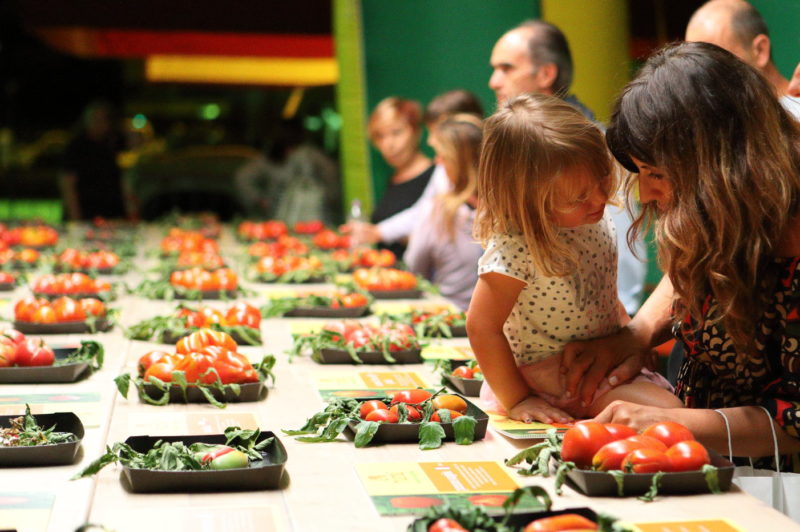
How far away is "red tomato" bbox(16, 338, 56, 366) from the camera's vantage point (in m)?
2.67

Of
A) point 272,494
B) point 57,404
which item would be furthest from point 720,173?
point 57,404

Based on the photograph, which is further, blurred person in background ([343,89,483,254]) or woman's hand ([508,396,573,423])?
blurred person in background ([343,89,483,254])

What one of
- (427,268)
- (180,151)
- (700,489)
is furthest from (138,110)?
(700,489)

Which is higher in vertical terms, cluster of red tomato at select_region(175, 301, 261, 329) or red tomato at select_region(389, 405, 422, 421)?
red tomato at select_region(389, 405, 422, 421)

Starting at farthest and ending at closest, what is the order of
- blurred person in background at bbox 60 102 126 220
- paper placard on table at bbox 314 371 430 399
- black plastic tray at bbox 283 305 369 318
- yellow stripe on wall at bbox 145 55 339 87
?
1. yellow stripe on wall at bbox 145 55 339 87
2. blurred person in background at bbox 60 102 126 220
3. black plastic tray at bbox 283 305 369 318
4. paper placard on table at bbox 314 371 430 399

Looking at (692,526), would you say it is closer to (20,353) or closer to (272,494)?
(272,494)

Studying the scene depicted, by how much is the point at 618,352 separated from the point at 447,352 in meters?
0.83

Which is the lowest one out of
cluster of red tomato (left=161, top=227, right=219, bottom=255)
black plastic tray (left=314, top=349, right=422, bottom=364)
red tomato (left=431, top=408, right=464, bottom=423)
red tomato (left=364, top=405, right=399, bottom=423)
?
cluster of red tomato (left=161, top=227, right=219, bottom=255)

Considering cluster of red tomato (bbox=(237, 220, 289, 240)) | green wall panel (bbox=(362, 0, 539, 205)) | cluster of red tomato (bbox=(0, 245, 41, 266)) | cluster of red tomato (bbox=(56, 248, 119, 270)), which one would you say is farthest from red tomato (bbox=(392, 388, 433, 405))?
cluster of red tomato (bbox=(237, 220, 289, 240))

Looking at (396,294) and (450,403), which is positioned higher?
(450,403)

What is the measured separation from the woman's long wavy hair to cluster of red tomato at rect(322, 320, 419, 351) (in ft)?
3.39

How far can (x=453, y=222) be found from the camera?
15.3ft

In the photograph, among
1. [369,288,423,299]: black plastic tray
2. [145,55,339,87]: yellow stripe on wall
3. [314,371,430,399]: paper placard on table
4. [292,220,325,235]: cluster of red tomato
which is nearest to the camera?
[314,371,430,399]: paper placard on table

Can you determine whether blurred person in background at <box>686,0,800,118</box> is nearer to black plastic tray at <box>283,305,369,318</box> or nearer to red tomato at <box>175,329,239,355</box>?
black plastic tray at <box>283,305,369,318</box>
